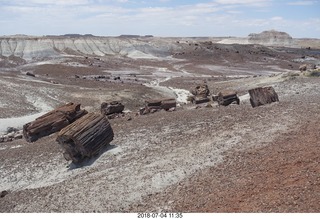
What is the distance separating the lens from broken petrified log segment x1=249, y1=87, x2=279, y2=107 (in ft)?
80.7

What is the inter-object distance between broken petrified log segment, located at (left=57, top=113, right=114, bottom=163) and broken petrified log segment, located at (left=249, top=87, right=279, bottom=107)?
9921 mm

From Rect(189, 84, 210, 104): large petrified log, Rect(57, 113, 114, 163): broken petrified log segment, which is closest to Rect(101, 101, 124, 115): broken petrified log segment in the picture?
Rect(189, 84, 210, 104): large petrified log

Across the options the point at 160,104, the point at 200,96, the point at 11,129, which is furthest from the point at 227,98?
the point at 11,129

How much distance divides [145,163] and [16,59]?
8566 centimetres

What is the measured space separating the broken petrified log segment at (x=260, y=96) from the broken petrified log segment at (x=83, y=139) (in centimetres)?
992

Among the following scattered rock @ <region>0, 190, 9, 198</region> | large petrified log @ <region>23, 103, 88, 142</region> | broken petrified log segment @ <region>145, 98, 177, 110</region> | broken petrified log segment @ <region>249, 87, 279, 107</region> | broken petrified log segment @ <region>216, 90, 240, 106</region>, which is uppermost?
broken petrified log segment @ <region>249, 87, 279, 107</region>

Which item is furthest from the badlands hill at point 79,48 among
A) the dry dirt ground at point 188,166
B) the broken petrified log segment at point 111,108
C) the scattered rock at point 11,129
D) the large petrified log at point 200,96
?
the dry dirt ground at point 188,166

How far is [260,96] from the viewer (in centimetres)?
2484

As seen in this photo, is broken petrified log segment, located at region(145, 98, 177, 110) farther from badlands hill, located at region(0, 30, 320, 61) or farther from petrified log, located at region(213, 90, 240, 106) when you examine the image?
badlands hill, located at region(0, 30, 320, 61)

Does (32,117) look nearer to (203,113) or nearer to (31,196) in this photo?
(203,113)

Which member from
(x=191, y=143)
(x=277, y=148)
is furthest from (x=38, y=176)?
(x=277, y=148)

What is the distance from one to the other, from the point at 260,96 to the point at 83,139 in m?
11.9

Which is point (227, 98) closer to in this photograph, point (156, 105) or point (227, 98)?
point (227, 98)

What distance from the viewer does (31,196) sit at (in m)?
15.9
